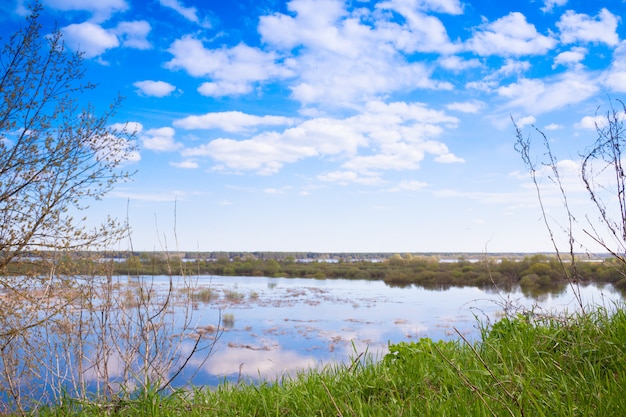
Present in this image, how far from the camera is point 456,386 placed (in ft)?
9.94

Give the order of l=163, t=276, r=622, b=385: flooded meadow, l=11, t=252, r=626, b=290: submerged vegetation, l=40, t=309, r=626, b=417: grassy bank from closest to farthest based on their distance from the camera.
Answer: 1. l=40, t=309, r=626, b=417: grassy bank
2. l=163, t=276, r=622, b=385: flooded meadow
3. l=11, t=252, r=626, b=290: submerged vegetation

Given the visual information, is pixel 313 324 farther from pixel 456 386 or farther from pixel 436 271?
pixel 436 271

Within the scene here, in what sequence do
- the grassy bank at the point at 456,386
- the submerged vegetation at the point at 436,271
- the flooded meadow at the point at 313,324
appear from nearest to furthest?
the grassy bank at the point at 456,386 < the flooded meadow at the point at 313,324 < the submerged vegetation at the point at 436,271

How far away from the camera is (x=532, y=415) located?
242 centimetres

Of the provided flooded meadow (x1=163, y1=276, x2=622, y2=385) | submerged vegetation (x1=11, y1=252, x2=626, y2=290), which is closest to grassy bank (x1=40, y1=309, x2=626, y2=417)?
flooded meadow (x1=163, y1=276, x2=622, y2=385)

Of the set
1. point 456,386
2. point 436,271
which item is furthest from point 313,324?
point 436,271

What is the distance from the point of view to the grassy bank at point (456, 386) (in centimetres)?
257

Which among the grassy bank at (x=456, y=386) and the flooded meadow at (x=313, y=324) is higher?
the grassy bank at (x=456, y=386)

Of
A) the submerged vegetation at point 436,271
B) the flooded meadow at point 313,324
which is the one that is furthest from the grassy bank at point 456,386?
the submerged vegetation at point 436,271

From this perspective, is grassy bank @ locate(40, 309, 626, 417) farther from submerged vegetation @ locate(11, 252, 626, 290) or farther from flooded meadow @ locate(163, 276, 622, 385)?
submerged vegetation @ locate(11, 252, 626, 290)

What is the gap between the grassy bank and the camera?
2.57 meters

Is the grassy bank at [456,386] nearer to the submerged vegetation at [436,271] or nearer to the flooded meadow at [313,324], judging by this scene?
the flooded meadow at [313,324]

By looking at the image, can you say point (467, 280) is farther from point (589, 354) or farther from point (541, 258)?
point (589, 354)

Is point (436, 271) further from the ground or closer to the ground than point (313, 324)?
further from the ground
